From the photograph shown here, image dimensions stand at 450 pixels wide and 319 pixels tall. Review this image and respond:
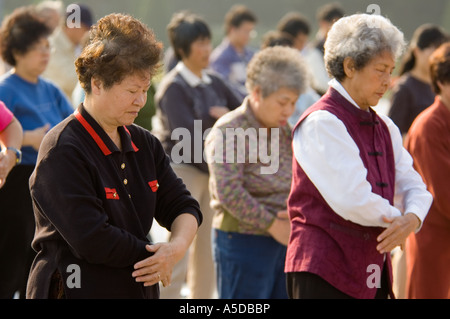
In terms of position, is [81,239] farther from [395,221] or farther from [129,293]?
[395,221]

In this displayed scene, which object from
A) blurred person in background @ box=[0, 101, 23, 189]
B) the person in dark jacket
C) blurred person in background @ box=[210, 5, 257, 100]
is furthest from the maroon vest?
blurred person in background @ box=[210, 5, 257, 100]

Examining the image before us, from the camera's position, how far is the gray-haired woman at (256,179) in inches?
167

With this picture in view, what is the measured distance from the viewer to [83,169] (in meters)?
2.65

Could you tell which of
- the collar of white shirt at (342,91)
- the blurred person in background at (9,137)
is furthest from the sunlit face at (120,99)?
the blurred person in background at (9,137)

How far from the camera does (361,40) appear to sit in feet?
10.6

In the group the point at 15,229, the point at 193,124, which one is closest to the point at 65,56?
the point at 193,124

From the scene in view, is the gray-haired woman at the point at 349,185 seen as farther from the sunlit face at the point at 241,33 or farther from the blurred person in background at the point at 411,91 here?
the sunlit face at the point at 241,33

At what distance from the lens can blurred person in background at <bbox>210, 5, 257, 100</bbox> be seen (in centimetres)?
888

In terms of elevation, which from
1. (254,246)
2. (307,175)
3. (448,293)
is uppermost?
(307,175)

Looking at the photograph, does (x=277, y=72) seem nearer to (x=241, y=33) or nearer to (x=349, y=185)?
(x=349, y=185)
